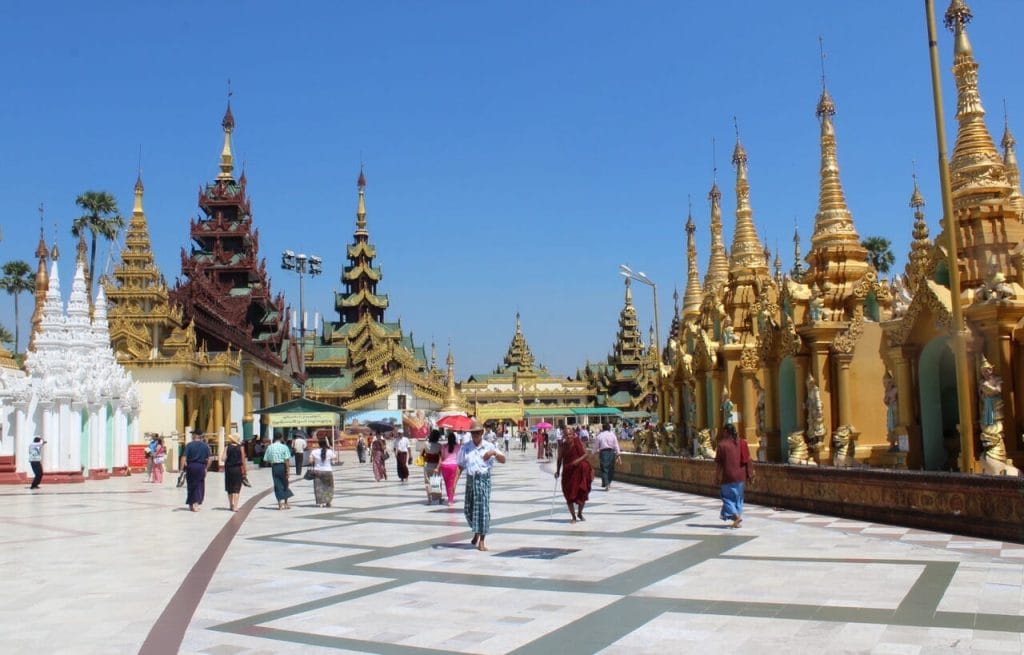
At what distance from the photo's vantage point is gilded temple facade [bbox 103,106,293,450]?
142ft

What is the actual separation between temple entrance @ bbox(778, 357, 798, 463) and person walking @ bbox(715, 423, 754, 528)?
7.00m

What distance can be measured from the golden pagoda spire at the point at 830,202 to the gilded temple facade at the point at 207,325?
2791cm

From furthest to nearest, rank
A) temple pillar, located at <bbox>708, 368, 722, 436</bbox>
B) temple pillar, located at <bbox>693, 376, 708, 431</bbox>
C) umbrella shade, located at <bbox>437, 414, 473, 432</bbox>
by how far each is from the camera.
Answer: temple pillar, located at <bbox>693, 376, 708, 431</bbox>
umbrella shade, located at <bbox>437, 414, 473, 432</bbox>
temple pillar, located at <bbox>708, 368, 722, 436</bbox>

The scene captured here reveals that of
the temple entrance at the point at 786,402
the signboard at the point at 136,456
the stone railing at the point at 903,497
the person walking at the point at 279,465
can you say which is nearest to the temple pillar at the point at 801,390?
the temple entrance at the point at 786,402

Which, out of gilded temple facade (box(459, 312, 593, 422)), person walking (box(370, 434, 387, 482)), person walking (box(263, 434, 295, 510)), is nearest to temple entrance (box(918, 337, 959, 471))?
person walking (box(263, 434, 295, 510))

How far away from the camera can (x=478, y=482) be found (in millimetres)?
11562

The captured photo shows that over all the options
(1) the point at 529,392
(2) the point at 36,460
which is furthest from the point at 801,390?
(1) the point at 529,392

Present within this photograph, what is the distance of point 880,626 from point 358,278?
250 ft

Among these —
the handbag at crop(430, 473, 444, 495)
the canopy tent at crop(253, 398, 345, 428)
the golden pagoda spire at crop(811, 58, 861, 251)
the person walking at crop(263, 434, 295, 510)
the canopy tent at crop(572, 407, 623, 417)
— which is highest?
the golden pagoda spire at crop(811, 58, 861, 251)

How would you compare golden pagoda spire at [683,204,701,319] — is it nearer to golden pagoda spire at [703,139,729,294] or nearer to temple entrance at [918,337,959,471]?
golden pagoda spire at [703,139,729,294]

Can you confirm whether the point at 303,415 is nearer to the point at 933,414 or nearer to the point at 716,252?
the point at 716,252

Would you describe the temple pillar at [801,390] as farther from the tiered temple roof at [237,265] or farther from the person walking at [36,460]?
the tiered temple roof at [237,265]

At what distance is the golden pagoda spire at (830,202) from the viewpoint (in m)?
19.1

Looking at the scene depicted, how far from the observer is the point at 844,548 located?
10.2 meters
